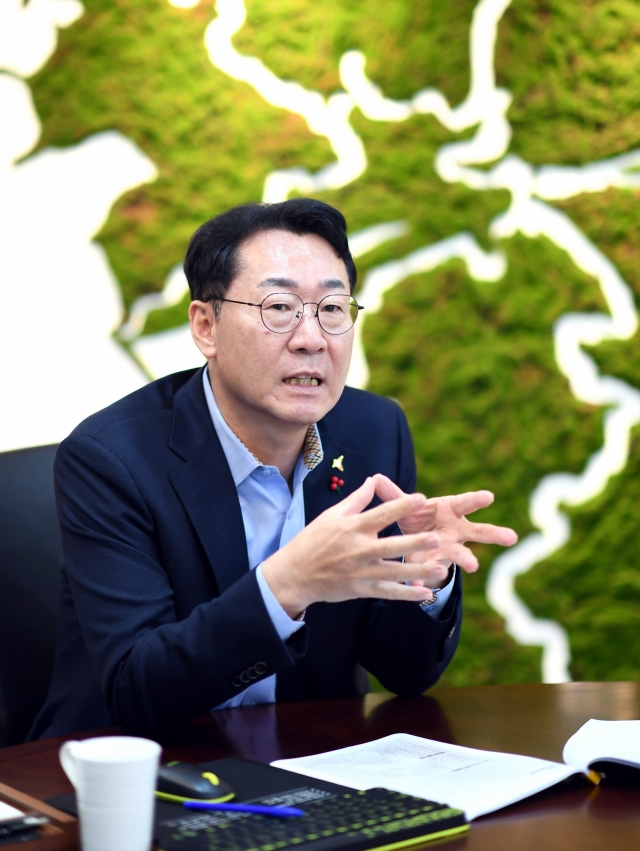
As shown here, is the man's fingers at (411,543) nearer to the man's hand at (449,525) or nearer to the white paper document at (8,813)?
the man's hand at (449,525)

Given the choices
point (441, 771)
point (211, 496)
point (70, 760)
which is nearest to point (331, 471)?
point (211, 496)

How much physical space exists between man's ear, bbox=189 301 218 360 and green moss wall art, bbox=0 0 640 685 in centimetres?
93

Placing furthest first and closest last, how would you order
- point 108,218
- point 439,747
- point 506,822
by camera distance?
point 108,218 → point 439,747 → point 506,822

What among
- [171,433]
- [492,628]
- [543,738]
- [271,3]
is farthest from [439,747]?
[271,3]

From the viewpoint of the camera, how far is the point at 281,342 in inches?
69.2

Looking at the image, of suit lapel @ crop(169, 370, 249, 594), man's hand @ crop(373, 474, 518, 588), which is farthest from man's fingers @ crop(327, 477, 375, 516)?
suit lapel @ crop(169, 370, 249, 594)

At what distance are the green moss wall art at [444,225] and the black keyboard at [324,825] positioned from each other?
1.91 m

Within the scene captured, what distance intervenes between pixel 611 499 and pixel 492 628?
0.57 metres

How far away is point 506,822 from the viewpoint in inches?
41.5

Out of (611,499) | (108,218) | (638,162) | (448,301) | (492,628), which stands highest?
(638,162)

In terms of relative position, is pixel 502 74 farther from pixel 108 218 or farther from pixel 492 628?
pixel 492 628

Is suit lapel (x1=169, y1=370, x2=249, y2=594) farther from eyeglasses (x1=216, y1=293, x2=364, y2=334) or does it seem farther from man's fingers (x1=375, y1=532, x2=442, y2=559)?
man's fingers (x1=375, y1=532, x2=442, y2=559)

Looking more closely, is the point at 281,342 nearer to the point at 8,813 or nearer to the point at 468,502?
the point at 468,502

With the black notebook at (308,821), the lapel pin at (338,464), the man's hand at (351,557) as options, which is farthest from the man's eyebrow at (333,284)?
the black notebook at (308,821)
